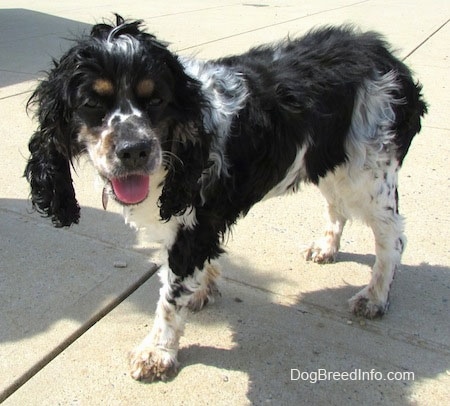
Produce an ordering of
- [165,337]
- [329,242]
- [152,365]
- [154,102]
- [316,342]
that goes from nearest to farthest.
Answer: [154,102] → [152,365] → [165,337] → [316,342] → [329,242]

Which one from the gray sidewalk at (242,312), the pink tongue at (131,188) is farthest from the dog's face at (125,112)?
the gray sidewalk at (242,312)

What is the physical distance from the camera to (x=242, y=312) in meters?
3.40

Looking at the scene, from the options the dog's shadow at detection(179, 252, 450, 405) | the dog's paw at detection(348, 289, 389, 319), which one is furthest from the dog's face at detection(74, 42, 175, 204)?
the dog's paw at detection(348, 289, 389, 319)

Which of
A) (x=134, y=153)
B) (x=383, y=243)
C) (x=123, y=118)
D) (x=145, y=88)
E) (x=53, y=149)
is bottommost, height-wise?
(x=383, y=243)

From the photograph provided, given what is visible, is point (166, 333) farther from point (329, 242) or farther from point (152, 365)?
point (329, 242)

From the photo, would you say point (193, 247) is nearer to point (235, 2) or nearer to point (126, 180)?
point (126, 180)

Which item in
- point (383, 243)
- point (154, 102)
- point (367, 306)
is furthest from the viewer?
point (383, 243)

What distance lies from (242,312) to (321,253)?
0.85 metres

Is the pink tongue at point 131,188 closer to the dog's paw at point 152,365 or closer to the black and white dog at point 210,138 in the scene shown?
the black and white dog at point 210,138

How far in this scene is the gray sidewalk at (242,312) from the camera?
2830mm

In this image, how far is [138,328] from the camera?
3.23 meters

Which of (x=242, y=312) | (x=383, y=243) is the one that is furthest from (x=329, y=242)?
(x=242, y=312)

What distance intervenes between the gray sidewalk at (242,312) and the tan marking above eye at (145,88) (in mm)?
751

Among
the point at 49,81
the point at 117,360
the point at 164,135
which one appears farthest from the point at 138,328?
the point at 49,81
